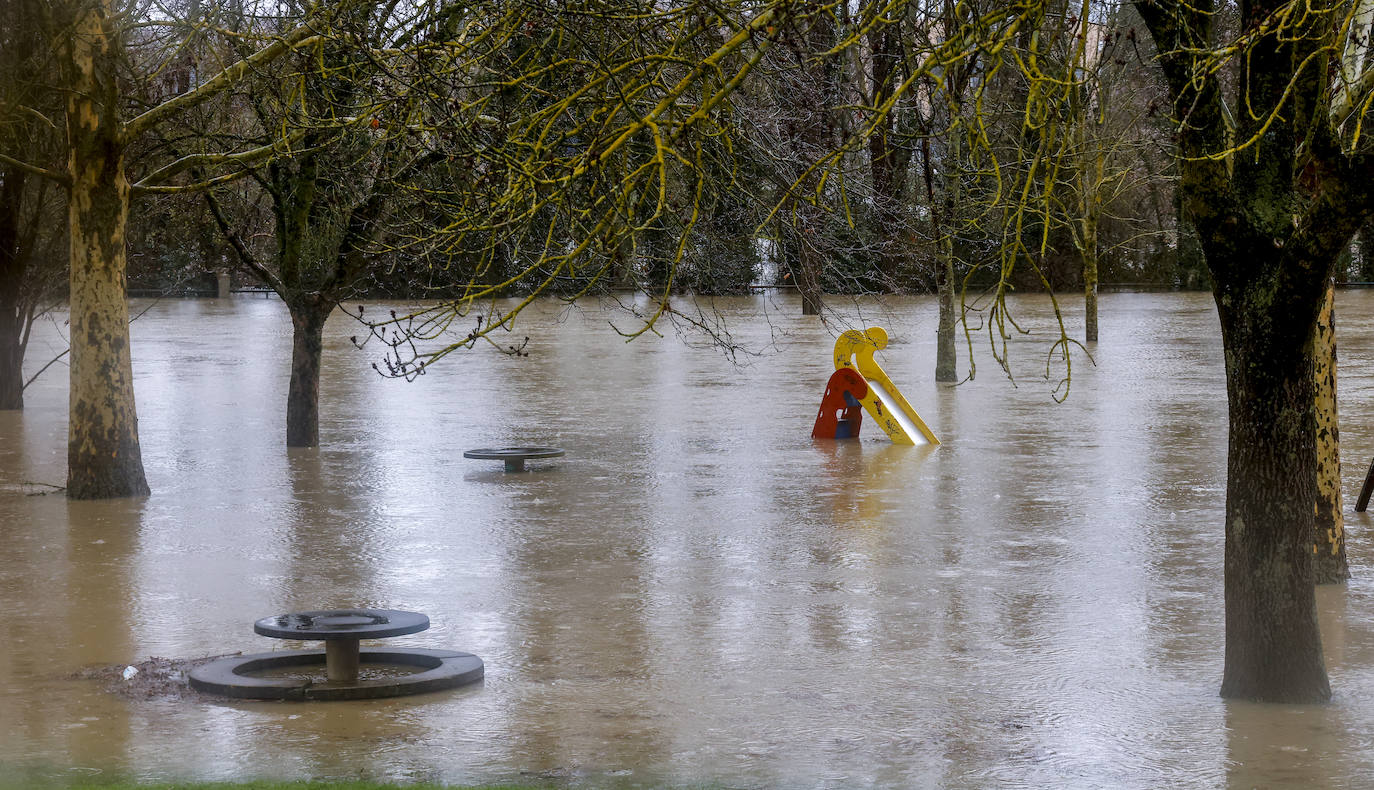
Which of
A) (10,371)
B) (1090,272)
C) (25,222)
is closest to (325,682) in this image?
(25,222)

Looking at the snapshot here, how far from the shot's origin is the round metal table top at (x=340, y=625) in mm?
8055

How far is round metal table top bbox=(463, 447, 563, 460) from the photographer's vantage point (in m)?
17.5

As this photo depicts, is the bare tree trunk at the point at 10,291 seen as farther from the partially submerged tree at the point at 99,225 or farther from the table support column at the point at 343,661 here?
the table support column at the point at 343,661

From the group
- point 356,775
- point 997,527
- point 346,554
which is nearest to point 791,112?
point 997,527

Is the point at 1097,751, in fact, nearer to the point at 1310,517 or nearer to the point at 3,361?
the point at 1310,517

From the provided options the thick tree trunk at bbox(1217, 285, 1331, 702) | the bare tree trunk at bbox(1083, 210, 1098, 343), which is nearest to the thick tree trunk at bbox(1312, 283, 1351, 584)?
the thick tree trunk at bbox(1217, 285, 1331, 702)

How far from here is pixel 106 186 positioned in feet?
49.7

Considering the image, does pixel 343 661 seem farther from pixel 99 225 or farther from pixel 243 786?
pixel 99 225

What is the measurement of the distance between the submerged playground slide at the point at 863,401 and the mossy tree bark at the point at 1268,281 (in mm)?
11670

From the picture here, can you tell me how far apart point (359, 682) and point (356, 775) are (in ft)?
5.39

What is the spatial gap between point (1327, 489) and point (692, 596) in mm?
4113

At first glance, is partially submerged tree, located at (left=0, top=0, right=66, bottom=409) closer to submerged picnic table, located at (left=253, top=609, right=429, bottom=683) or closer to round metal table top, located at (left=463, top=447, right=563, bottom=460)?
round metal table top, located at (left=463, top=447, right=563, bottom=460)

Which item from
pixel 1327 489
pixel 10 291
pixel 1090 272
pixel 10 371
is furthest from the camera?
pixel 1090 272

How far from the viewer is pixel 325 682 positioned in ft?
27.8
